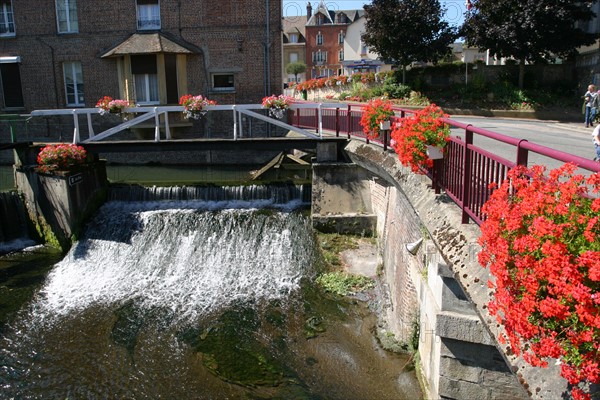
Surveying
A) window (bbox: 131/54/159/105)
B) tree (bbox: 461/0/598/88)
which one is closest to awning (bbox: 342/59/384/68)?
tree (bbox: 461/0/598/88)

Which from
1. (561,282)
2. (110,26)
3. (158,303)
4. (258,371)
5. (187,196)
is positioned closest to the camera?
(561,282)

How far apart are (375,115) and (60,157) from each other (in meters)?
9.60

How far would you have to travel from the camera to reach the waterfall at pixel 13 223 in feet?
49.1

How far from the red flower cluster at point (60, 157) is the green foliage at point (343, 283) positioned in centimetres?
833

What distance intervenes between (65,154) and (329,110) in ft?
25.6

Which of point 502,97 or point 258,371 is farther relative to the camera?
point 502,97

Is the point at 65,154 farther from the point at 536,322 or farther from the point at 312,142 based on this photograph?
the point at 536,322

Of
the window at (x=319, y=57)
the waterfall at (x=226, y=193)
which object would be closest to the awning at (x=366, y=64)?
the window at (x=319, y=57)

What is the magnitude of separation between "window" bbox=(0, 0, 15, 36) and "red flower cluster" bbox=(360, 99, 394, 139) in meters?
20.5

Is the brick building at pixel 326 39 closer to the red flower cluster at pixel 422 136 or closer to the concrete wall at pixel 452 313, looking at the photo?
the concrete wall at pixel 452 313

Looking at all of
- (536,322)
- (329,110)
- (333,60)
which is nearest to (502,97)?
(329,110)

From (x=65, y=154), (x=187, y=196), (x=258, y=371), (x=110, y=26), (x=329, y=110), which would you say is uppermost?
(x=110, y=26)

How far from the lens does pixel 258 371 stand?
331 inches

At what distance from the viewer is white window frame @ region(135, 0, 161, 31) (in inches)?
905
